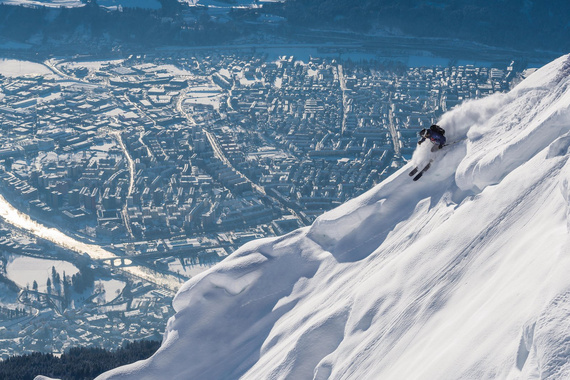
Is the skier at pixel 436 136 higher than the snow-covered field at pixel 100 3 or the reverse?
higher

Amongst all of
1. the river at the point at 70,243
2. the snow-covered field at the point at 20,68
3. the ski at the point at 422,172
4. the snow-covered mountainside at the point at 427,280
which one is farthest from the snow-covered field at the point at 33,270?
the snow-covered field at the point at 20,68

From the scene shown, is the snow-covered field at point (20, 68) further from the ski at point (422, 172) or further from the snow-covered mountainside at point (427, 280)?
the ski at point (422, 172)

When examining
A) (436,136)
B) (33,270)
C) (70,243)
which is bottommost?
(33,270)

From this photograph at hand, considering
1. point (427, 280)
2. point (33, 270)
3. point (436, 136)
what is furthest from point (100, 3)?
point (427, 280)

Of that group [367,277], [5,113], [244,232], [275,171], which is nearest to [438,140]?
[367,277]

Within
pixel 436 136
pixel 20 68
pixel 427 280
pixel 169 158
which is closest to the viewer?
pixel 427 280

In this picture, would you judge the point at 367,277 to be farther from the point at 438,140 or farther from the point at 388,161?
the point at 388,161

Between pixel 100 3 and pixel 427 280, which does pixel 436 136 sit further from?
pixel 100 3
